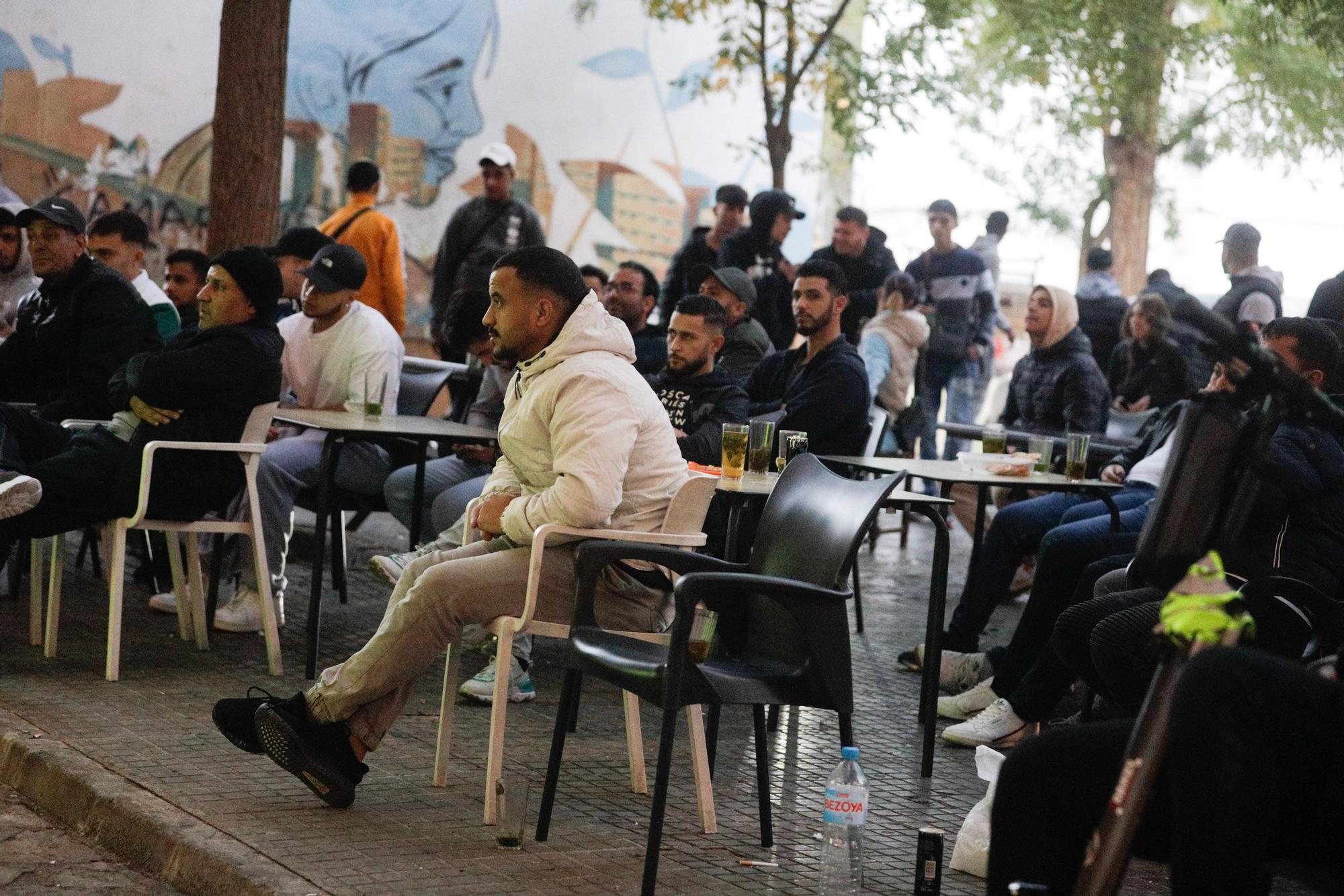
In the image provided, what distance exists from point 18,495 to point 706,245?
225 inches

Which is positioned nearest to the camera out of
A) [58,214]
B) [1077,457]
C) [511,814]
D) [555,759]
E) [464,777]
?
[511,814]

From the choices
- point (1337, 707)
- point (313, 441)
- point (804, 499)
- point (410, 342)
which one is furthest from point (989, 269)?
point (1337, 707)

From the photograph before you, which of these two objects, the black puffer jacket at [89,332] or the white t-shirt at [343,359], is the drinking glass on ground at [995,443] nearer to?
the white t-shirt at [343,359]

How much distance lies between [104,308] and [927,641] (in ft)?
12.3

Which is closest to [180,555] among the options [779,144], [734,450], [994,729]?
[734,450]

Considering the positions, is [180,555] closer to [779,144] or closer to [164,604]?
[164,604]

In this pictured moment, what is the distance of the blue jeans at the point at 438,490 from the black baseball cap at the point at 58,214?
1.73 m

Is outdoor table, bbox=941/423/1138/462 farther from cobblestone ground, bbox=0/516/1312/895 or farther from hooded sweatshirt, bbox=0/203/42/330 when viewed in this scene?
hooded sweatshirt, bbox=0/203/42/330

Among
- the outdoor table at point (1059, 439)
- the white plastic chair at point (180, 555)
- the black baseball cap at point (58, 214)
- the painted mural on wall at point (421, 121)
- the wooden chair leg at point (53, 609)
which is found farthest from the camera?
the painted mural on wall at point (421, 121)

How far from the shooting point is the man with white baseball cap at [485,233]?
427 inches

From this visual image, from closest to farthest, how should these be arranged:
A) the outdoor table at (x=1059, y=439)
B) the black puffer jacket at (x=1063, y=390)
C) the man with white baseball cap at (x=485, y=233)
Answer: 1. the outdoor table at (x=1059, y=439)
2. the black puffer jacket at (x=1063, y=390)
3. the man with white baseball cap at (x=485, y=233)

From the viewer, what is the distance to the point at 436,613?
4.30 m

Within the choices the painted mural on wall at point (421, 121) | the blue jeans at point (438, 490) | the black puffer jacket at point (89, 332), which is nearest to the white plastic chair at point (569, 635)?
the blue jeans at point (438, 490)

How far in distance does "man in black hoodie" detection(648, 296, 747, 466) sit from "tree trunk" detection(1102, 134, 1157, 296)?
1435cm
